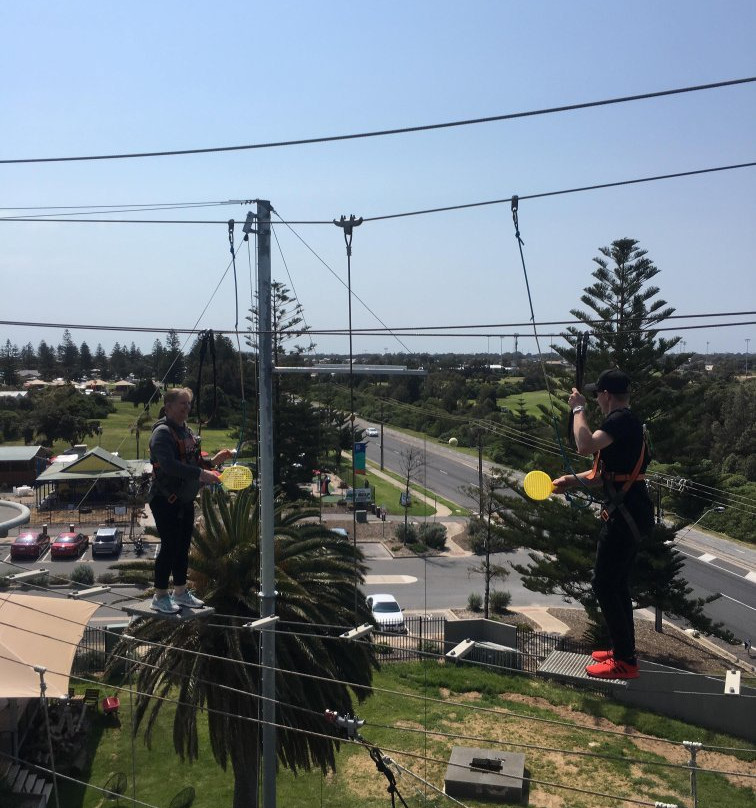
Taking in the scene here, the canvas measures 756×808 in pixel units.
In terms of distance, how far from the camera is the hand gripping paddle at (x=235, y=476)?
650 centimetres

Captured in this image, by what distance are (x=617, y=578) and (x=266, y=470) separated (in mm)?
3228

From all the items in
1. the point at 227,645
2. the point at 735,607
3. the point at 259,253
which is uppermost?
the point at 259,253

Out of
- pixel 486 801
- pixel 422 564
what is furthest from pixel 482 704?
pixel 422 564

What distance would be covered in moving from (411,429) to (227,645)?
157 feet

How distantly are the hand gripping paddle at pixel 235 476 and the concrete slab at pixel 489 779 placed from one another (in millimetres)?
7827

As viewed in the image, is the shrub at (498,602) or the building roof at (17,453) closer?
the shrub at (498,602)

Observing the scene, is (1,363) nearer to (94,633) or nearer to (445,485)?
(445,485)

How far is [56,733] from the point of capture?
13805 millimetres

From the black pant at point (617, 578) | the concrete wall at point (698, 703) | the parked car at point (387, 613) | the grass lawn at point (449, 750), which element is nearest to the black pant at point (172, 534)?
the black pant at point (617, 578)

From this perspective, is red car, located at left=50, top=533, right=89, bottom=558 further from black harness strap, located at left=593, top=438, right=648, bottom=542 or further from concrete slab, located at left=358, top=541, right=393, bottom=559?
black harness strap, located at left=593, top=438, right=648, bottom=542

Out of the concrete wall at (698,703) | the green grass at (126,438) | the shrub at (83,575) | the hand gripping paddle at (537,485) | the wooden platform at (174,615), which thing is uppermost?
the hand gripping paddle at (537,485)

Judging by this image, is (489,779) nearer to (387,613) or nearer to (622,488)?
(387,613)

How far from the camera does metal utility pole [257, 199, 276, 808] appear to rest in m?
6.94

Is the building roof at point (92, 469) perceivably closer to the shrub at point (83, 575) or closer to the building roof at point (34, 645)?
the shrub at point (83, 575)
